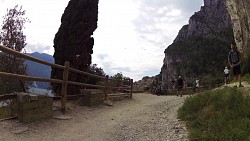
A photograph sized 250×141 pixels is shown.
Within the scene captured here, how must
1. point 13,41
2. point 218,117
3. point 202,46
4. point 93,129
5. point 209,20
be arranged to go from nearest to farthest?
point 218,117, point 93,129, point 13,41, point 202,46, point 209,20

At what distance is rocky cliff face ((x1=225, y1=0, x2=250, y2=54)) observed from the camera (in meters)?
19.7

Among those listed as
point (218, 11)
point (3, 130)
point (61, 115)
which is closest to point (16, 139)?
point (3, 130)

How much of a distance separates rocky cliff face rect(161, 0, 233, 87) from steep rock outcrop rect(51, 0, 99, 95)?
6387 cm

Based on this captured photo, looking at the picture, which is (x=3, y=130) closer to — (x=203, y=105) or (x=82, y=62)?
(x=203, y=105)

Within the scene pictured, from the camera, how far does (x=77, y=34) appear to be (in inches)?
907

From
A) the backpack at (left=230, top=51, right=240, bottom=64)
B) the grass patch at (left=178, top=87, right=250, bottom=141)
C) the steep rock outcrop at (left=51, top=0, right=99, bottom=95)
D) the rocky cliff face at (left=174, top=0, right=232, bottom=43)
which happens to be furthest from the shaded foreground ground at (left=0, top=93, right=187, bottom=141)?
the rocky cliff face at (left=174, top=0, right=232, bottom=43)

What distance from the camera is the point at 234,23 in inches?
883

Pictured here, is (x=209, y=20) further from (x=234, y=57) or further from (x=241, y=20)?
(x=234, y=57)

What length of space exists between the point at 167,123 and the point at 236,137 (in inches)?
134

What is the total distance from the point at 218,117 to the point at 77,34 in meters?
16.2

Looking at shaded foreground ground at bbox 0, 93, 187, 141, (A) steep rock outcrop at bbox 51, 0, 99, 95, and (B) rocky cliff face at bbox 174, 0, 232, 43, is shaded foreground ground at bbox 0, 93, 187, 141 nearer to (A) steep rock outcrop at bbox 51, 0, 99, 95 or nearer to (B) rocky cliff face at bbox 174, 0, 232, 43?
(A) steep rock outcrop at bbox 51, 0, 99, 95

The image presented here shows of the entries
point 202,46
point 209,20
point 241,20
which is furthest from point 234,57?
point 209,20

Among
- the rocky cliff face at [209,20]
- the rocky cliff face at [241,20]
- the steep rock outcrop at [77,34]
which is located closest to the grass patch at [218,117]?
the rocky cliff face at [241,20]

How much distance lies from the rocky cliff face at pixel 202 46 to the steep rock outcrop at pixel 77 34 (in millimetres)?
63870
